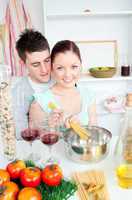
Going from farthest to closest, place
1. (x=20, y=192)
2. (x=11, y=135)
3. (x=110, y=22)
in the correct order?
1. (x=110, y=22)
2. (x=11, y=135)
3. (x=20, y=192)

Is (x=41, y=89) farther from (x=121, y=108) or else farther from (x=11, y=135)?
(x=121, y=108)

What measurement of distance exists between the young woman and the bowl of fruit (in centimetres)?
68

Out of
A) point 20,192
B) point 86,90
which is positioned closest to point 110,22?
point 86,90

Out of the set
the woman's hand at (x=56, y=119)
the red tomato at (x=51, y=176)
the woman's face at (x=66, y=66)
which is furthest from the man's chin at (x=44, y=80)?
the red tomato at (x=51, y=176)

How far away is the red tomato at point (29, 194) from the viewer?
89 centimetres

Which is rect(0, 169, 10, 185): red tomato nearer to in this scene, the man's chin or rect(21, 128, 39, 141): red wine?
rect(21, 128, 39, 141): red wine

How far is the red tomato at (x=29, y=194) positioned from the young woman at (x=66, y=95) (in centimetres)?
70

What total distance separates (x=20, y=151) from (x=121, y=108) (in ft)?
4.97

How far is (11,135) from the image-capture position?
1.24 metres

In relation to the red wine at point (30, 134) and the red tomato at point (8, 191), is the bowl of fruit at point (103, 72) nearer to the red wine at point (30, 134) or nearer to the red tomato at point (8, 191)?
the red wine at point (30, 134)

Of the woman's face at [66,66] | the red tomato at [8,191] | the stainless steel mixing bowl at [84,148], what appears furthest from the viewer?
the woman's face at [66,66]

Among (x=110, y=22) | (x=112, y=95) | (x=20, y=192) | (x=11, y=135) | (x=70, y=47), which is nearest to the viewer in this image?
(x=20, y=192)

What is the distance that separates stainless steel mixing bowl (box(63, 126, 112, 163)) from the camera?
1184 millimetres

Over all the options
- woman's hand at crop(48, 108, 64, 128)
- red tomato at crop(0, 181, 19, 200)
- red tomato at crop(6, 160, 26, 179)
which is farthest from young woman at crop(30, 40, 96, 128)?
red tomato at crop(0, 181, 19, 200)
